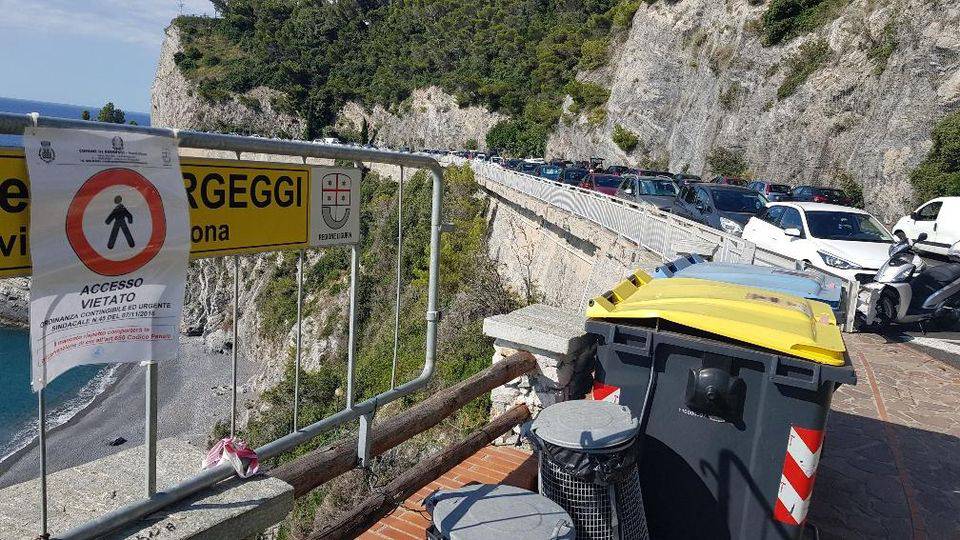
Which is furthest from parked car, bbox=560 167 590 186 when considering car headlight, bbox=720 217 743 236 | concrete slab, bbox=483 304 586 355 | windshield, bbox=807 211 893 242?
concrete slab, bbox=483 304 586 355

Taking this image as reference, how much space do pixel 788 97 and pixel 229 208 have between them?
3474 cm

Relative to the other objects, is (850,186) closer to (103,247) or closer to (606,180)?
(606,180)

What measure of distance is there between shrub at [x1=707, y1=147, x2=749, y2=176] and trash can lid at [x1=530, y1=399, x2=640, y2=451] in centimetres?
3277

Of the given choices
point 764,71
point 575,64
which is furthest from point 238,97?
point 764,71

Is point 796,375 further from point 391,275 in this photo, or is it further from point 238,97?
point 238,97

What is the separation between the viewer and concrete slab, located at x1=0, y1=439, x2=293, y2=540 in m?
1.94

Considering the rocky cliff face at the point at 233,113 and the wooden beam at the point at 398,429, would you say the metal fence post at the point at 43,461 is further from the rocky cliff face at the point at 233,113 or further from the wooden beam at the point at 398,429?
the rocky cliff face at the point at 233,113

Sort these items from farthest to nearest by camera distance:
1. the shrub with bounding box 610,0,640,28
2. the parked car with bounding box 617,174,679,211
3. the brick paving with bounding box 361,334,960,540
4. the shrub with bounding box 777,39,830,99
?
the shrub with bounding box 610,0,640,28 < the shrub with bounding box 777,39,830,99 < the parked car with bounding box 617,174,679,211 < the brick paving with bounding box 361,334,960,540

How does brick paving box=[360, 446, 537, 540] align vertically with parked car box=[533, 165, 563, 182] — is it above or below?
below

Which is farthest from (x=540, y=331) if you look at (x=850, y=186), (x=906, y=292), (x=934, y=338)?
(x=850, y=186)

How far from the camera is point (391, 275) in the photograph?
77.4ft

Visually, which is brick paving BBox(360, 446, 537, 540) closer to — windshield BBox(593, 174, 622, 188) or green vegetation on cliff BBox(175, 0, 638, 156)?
windshield BBox(593, 174, 622, 188)

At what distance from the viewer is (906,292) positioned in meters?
9.96

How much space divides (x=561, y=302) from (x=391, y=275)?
22.0 feet
